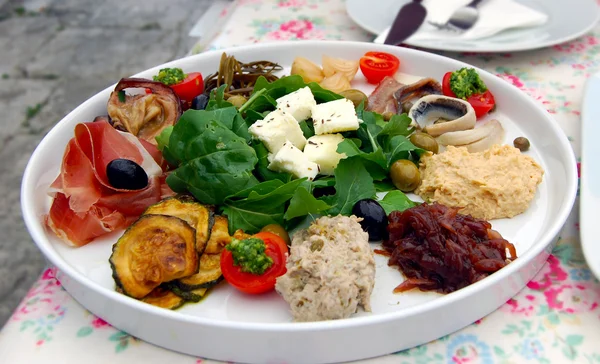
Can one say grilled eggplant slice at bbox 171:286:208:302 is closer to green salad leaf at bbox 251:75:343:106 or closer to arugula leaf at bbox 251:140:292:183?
arugula leaf at bbox 251:140:292:183

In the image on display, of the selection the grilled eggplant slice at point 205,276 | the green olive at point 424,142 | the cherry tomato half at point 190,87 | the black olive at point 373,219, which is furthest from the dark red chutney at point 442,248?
the cherry tomato half at point 190,87

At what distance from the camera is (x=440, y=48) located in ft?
11.0

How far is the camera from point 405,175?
2359mm

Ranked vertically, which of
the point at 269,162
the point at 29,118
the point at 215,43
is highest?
the point at 269,162

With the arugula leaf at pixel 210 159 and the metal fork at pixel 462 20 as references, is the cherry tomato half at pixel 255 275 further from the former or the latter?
the metal fork at pixel 462 20

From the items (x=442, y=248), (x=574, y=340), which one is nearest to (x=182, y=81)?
(x=442, y=248)

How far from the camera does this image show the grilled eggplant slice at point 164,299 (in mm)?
1843

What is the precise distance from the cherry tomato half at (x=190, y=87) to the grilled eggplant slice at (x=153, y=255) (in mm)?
1144

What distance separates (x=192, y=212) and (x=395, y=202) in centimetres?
80

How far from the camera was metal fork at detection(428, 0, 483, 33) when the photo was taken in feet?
11.5

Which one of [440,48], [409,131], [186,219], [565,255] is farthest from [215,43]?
[565,255]

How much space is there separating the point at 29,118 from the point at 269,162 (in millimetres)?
4189

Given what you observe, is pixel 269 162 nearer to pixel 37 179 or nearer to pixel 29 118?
pixel 37 179

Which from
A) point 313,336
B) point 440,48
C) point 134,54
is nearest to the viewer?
point 313,336
